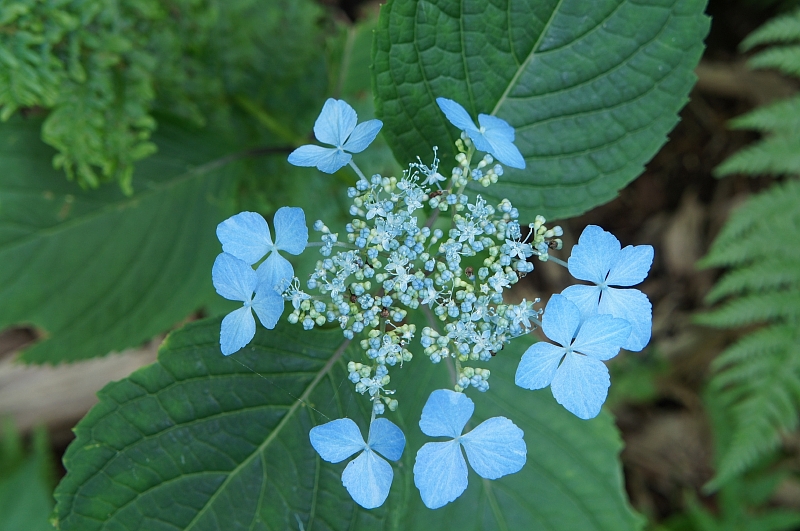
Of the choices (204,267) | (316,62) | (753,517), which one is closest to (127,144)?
(204,267)

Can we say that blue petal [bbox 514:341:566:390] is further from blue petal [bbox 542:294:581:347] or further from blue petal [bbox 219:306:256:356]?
blue petal [bbox 219:306:256:356]

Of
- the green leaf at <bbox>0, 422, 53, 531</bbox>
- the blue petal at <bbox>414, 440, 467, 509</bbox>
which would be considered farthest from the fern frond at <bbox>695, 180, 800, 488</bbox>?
the green leaf at <bbox>0, 422, 53, 531</bbox>

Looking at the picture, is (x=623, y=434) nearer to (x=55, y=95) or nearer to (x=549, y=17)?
(x=549, y=17)

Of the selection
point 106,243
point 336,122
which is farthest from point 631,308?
point 106,243

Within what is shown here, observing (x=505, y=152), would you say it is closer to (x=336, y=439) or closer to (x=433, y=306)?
(x=433, y=306)

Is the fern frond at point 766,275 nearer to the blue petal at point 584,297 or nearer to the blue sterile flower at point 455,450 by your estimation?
the blue petal at point 584,297

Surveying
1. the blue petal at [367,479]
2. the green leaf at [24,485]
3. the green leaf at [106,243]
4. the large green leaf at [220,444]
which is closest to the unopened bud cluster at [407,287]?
the blue petal at [367,479]
